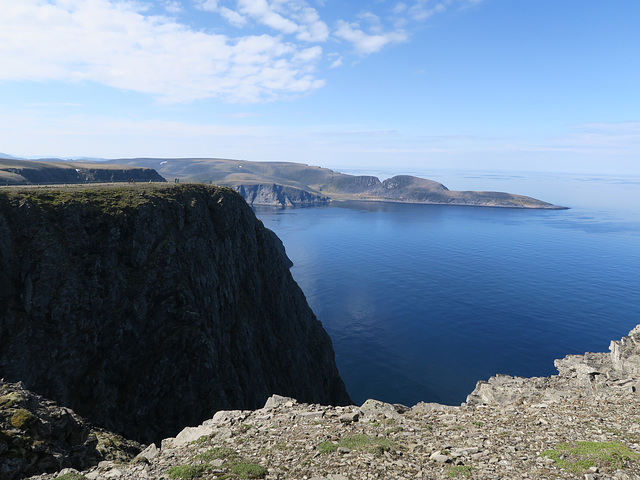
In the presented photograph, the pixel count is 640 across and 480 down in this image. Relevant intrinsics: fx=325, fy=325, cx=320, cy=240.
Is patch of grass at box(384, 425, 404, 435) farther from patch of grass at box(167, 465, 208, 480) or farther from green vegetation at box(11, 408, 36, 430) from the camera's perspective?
green vegetation at box(11, 408, 36, 430)

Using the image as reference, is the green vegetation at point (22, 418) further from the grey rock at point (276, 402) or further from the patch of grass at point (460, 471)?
the patch of grass at point (460, 471)

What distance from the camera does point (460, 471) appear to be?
14.6 m

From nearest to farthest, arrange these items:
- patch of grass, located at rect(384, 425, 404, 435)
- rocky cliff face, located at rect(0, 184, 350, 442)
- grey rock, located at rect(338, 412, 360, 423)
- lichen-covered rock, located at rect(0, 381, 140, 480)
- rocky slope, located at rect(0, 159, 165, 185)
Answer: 1. lichen-covered rock, located at rect(0, 381, 140, 480)
2. patch of grass, located at rect(384, 425, 404, 435)
3. grey rock, located at rect(338, 412, 360, 423)
4. rocky cliff face, located at rect(0, 184, 350, 442)
5. rocky slope, located at rect(0, 159, 165, 185)

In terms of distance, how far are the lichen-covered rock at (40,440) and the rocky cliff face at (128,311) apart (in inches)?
513

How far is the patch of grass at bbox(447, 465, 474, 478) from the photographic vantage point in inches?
564

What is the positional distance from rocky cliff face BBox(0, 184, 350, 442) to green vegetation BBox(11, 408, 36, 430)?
14.7 m

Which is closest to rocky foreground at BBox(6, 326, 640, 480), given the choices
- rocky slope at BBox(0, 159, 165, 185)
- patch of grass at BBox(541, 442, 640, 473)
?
patch of grass at BBox(541, 442, 640, 473)

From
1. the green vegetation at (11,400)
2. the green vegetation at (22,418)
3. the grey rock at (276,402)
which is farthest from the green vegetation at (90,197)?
the grey rock at (276,402)

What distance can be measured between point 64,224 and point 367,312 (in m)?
93.4

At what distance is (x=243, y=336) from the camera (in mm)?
50031

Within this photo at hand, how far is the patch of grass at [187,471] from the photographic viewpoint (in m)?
14.3

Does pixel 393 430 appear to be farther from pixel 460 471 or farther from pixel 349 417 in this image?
pixel 460 471

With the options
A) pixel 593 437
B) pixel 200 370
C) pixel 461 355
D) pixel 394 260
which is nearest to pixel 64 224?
pixel 200 370

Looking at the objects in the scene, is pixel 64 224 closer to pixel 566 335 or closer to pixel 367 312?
pixel 367 312
